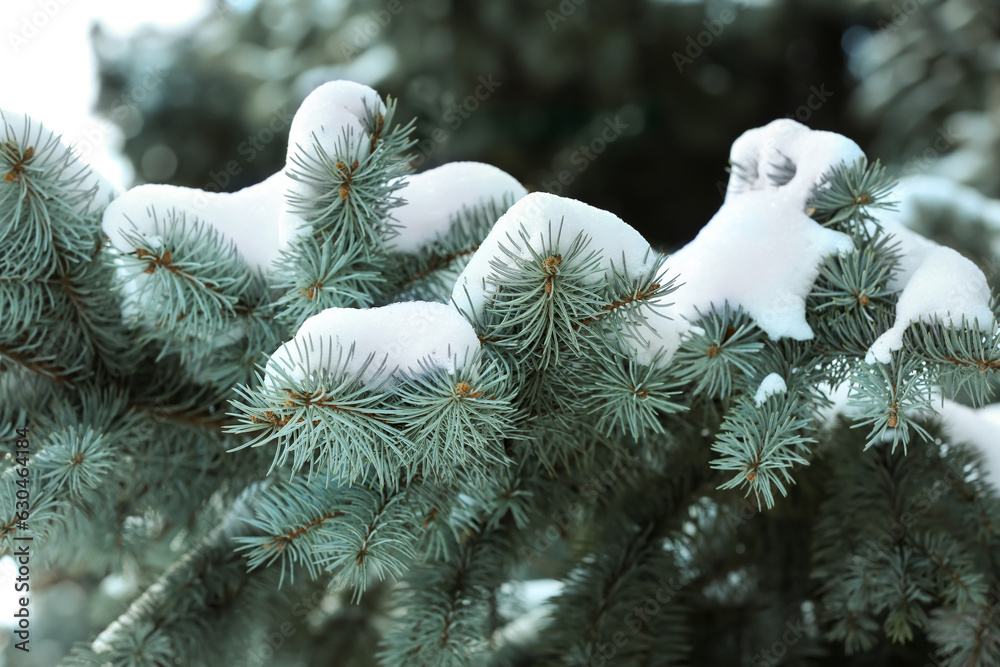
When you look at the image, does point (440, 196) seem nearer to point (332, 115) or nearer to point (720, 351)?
point (332, 115)

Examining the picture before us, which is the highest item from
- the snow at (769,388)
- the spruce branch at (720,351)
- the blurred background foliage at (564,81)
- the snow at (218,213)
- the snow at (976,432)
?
the blurred background foliage at (564,81)

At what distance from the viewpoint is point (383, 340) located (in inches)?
20.6

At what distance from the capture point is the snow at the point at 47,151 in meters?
0.64

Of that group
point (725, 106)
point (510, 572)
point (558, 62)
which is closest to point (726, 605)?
point (510, 572)

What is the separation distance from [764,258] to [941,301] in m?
0.14

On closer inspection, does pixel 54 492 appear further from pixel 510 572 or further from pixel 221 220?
pixel 510 572

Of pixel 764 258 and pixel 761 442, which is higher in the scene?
pixel 764 258

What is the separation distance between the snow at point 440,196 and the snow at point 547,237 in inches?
6.3

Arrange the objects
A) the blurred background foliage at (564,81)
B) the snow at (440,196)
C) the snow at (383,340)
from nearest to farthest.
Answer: the snow at (383,340), the snow at (440,196), the blurred background foliage at (564,81)

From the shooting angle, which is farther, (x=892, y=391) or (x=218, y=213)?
(x=218, y=213)

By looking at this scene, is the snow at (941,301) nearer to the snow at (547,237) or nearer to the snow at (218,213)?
the snow at (547,237)

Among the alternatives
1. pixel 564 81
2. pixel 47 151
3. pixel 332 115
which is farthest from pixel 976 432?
pixel 564 81

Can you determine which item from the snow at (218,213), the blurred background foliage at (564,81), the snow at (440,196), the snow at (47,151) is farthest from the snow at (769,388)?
the blurred background foliage at (564,81)

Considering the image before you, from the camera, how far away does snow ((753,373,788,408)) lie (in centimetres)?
60
